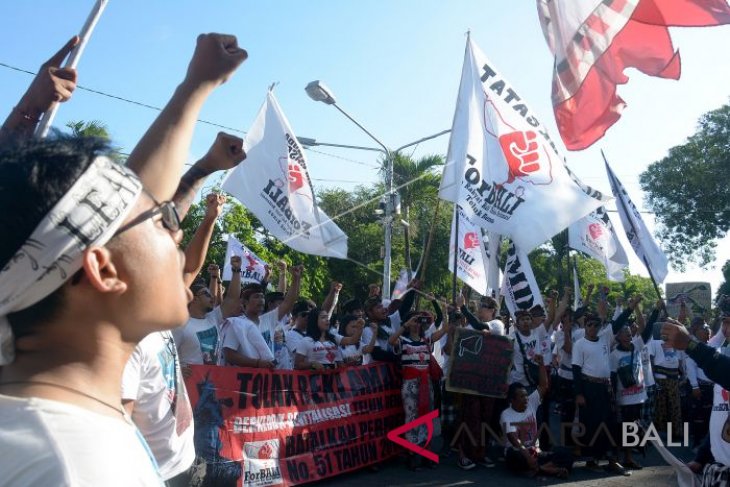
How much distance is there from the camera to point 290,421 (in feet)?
24.7

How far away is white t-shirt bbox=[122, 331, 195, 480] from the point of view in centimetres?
251

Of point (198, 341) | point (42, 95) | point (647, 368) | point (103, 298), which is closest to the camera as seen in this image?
point (103, 298)

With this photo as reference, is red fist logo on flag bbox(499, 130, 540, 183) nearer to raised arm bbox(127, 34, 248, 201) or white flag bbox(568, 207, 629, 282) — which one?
white flag bbox(568, 207, 629, 282)

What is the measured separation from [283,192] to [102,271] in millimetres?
7728

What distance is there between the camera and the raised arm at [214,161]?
2.26m

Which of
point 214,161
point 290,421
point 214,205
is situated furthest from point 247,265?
point 214,161

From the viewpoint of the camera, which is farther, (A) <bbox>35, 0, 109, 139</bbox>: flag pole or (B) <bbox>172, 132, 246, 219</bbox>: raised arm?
(B) <bbox>172, 132, 246, 219</bbox>: raised arm

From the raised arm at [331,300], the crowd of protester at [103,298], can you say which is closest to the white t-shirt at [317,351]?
the raised arm at [331,300]

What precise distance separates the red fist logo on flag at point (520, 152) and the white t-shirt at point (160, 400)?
6132mm

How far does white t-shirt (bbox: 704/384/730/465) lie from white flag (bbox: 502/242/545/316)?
18.7 ft

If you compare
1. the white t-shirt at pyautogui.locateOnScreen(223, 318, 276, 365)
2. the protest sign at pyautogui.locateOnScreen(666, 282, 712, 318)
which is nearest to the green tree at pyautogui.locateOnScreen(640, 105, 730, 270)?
the protest sign at pyautogui.locateOnScreen(666, 282, 712, 318)

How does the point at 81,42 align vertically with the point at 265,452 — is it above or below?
above

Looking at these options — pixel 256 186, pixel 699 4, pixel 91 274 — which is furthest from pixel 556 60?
pixel 256 186

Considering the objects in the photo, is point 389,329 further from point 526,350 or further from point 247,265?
point 247,265
